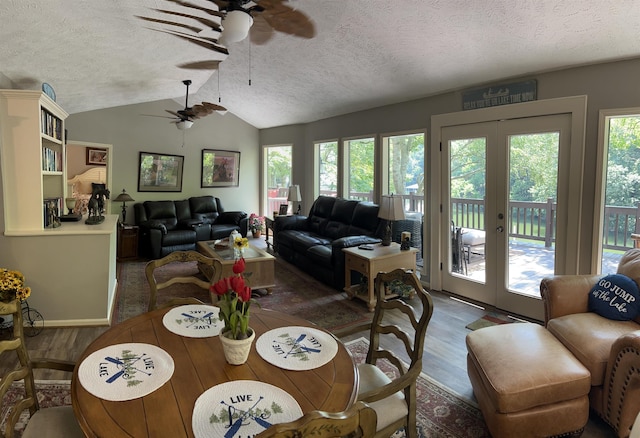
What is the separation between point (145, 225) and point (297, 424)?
20.1ft

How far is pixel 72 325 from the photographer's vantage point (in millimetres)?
3475

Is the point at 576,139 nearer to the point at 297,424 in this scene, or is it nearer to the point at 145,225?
the point at 297,424

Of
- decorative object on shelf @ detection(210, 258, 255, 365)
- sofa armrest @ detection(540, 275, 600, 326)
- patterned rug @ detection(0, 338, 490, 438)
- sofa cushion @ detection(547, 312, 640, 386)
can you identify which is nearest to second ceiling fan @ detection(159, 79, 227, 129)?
patterned rug @ detection(0, 338, 490, 438)

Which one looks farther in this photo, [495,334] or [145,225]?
[145,225]

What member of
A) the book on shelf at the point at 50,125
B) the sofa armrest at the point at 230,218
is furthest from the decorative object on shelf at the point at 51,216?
the sofa armrest at the point at 230,218

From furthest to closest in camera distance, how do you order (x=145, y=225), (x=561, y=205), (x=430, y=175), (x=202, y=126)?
1. (x=202, y=126)
2. (x=145, y=225)
3. (x=430, y=175)
4. (x=561, y=205)

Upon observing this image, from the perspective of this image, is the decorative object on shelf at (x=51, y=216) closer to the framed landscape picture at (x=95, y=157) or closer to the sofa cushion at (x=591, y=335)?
the sofa cushion at (x=591, y=335)

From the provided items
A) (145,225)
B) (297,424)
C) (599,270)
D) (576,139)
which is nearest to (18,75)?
(145,225)

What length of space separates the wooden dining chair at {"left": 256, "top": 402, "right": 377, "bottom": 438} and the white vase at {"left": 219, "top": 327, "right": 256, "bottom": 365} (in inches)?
24.0

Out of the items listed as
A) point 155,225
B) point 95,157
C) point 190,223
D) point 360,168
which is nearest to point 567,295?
point 360,168

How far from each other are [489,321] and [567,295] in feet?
3.61

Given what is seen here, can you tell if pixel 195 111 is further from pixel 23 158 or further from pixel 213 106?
pixel 23 158

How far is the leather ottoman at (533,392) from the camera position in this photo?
1.91 m

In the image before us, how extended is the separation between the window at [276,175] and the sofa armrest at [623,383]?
21.7 feet
